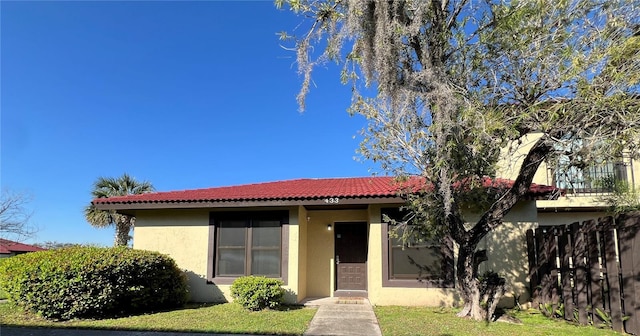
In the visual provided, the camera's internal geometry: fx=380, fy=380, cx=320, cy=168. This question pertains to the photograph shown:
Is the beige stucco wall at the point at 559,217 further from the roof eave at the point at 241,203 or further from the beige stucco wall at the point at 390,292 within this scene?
the roof eave at the point at 241,203

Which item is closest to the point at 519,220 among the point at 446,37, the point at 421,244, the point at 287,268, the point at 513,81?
the point at 421,244

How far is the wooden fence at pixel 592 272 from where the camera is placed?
5.97 metres

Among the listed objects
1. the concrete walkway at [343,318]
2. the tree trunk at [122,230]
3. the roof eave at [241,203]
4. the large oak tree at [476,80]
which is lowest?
the concrete walkway at [343,318]

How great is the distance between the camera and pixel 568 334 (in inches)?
255

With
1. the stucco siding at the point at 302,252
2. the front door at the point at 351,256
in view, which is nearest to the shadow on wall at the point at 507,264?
the front door at the point at 351,256

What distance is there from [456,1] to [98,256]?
9.03 m

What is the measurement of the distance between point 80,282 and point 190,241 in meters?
3.29

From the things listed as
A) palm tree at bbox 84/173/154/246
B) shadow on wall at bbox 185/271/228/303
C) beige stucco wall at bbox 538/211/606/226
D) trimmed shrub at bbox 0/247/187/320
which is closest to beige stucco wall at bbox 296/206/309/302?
shadow on wall at bbox 185/271/228/303

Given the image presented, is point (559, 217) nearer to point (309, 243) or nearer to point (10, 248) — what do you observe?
point (309, 243)

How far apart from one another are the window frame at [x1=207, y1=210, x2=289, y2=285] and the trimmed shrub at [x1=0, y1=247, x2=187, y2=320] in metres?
1.90

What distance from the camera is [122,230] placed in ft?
59.3

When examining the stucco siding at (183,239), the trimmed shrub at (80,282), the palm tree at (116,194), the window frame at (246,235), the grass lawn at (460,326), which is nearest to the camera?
the grass lawn at (460,326)

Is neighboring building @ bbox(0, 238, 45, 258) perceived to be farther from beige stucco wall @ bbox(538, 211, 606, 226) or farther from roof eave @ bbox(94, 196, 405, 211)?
beige stucco wall @ bbox(538, 211, 606, 226)

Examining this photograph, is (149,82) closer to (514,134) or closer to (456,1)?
(456,1)
